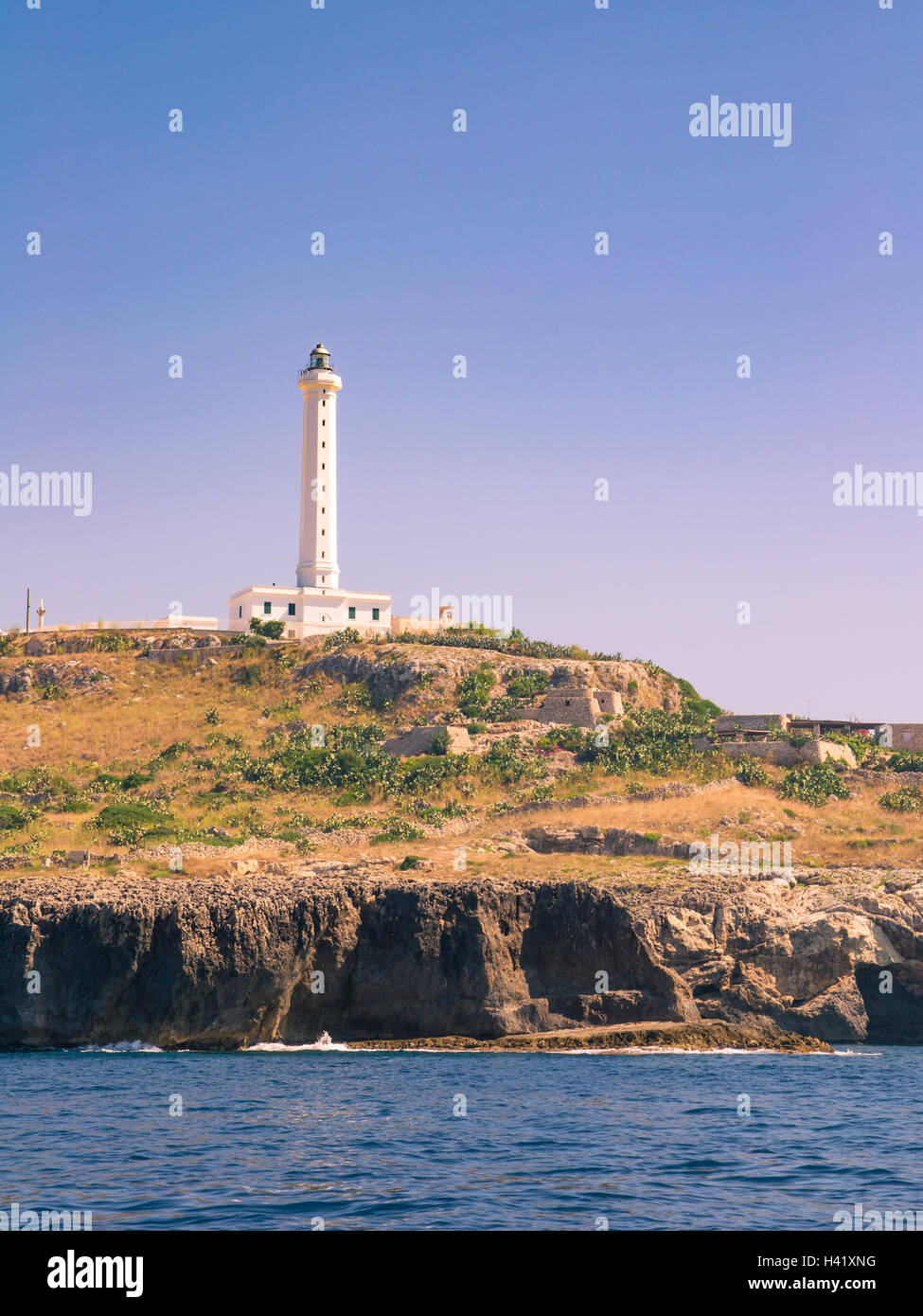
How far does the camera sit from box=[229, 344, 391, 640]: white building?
10069cm

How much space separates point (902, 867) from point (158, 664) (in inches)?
2369

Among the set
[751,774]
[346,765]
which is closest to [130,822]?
[346,765]

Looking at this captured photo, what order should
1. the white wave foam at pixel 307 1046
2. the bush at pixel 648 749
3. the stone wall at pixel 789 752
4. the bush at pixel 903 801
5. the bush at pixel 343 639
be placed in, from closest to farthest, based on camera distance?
1. the white wave foam at pixel 307 1046
2. the bush at pixel 903 801
3. the bush at pixel 648 749
4. the stone wall at pixel 789 752
5. the bush at pixel 343 639

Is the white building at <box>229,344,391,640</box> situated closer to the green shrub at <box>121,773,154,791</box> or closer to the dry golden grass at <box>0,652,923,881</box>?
the dry golden grass at <box>0,652,923,881</box>

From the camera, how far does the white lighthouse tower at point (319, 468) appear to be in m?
101

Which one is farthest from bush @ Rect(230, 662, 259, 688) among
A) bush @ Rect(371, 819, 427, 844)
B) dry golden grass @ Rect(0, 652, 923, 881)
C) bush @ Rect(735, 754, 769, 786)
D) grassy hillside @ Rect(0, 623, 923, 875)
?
bush @ Rect(735, 754, 769, 786)

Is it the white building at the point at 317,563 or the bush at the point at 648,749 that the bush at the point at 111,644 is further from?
the bush at the point at 648,749

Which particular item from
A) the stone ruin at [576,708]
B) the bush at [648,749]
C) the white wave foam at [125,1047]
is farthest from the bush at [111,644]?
the white wave foam at [125,1047]

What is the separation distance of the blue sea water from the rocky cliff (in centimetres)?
357

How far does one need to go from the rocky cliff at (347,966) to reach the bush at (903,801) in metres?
27.6

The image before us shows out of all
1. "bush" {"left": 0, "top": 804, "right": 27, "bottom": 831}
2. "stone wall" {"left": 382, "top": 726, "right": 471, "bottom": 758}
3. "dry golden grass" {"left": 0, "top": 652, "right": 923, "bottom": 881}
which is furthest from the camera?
"stone wall" {"left": 382, "top": 726, "right": 471, "bottom": 758}

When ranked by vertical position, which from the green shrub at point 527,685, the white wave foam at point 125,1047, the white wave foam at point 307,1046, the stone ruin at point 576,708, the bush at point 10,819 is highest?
the green shrub at point 527,685

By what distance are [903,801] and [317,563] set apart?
4898cm
